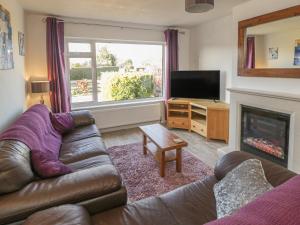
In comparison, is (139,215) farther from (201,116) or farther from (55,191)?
(201,116)

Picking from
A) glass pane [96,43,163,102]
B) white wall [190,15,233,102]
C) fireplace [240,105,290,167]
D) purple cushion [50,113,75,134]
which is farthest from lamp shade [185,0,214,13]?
glass pane [96,43,163,102]

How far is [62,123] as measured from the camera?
3.11 m

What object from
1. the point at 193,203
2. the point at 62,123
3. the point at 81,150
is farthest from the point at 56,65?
the point at 193,203

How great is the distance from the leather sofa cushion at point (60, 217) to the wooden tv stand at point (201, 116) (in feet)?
10.6

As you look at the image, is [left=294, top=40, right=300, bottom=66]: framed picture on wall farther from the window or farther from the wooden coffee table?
the window

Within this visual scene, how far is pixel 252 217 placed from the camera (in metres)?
0.72

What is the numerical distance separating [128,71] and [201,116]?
198 cm

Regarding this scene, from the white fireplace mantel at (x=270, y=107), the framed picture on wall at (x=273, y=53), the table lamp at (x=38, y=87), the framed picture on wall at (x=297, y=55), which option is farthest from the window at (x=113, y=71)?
the framed picture on wall at (x=297, y=55)

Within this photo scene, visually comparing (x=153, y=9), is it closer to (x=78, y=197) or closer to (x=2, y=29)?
(x=2, y=29)

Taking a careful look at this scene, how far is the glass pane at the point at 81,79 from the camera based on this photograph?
14.5ft

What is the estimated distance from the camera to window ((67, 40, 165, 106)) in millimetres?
4445

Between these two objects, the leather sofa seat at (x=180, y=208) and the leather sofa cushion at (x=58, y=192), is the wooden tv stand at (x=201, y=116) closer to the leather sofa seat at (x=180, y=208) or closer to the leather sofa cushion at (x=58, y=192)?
the leather sofa seat at (x=180, y=208)

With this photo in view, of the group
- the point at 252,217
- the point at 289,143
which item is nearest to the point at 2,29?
the point at 252,217

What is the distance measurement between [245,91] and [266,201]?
251 cm
